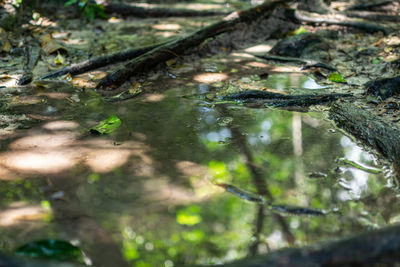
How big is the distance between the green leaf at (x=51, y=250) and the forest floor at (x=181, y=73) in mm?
131

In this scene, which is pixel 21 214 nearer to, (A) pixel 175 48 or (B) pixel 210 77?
(B) pixel 210 77

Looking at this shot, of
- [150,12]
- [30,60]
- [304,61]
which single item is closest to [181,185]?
[304,61]

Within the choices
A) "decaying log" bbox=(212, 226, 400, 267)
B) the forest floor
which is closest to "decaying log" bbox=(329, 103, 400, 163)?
the forest floor

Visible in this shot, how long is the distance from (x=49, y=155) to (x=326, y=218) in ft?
5.44

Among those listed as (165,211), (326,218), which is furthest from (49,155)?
(326,218)

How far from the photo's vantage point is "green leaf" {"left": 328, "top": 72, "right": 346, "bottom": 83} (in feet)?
11.0

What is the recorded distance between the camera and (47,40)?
437 centimetres

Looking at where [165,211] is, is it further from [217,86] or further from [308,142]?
[217,86]

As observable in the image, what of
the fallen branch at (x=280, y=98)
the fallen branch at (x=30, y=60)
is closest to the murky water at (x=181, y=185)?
the fallen branch at (x=280, y=98)

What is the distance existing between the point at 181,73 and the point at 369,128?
2.07 m

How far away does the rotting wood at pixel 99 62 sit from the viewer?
11.9 feet

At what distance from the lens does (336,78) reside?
3.38 meters

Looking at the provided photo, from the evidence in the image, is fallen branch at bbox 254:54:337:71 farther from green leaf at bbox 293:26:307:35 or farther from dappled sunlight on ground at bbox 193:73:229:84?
green leaf at bbox 293:26:307:35

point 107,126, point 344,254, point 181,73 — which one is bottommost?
point 181,73
